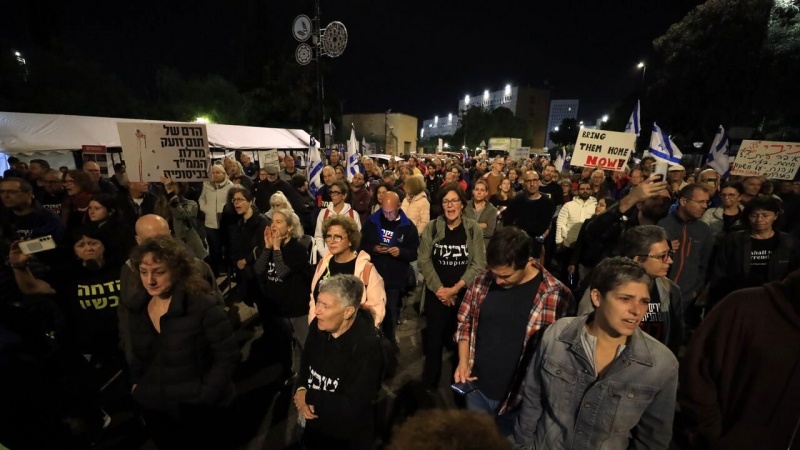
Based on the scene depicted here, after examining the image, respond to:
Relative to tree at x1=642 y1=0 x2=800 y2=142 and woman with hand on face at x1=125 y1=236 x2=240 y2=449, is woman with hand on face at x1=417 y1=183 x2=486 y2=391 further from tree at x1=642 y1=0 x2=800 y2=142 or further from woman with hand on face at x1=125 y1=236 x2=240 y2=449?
tree at x1=642 y1=0 x2=800 y2=142

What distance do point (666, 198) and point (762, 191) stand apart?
4.09 m

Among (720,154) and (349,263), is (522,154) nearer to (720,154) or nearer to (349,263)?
(720,154)

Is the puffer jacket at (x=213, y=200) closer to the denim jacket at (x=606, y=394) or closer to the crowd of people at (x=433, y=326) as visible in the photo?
the crowd of people at (x=433, y=326)

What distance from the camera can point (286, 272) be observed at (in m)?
3.77

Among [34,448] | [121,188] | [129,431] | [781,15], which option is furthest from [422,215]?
[781,15]

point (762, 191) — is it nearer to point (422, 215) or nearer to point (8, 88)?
point (422, 215)

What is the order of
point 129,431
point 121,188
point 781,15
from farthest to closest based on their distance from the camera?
point 781,15 → point 121,188 → point 129,431

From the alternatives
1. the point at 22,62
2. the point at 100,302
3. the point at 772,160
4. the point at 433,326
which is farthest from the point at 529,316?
the point at 22,62

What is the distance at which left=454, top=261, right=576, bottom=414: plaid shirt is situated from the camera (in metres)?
2.59

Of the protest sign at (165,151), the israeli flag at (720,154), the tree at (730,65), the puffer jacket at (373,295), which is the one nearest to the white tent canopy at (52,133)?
the protest sign at (165,151)

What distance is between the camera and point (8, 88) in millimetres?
20766

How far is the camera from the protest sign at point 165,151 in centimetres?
508

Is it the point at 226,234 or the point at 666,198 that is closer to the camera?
the point at 666,198

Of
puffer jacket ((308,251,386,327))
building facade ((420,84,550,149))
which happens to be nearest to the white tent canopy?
puffer jacket ((308,251,386,327))
